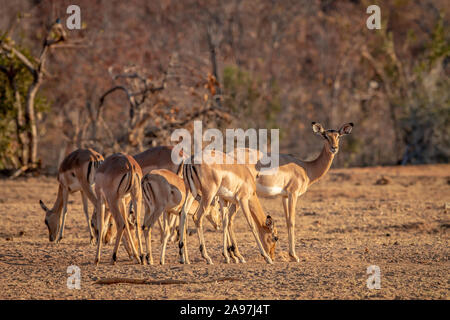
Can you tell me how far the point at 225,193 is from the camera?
8195mm

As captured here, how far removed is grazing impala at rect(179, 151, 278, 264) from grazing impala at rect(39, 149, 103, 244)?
2200 millimetres

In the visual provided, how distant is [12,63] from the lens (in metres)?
16.2

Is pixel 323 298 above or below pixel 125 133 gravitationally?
below

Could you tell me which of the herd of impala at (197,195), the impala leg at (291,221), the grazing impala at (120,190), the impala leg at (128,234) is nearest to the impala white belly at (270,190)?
the herd of impala at (197,195)

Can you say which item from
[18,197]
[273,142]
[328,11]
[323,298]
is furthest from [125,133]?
[328,11]

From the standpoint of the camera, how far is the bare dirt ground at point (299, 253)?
6.25 meters

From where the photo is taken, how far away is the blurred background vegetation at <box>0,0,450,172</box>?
16.2 metres

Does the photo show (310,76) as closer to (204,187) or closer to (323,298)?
(204,187)

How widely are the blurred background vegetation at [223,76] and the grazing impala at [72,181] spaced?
508cm

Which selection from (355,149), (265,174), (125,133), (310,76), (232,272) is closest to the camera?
(232,272)

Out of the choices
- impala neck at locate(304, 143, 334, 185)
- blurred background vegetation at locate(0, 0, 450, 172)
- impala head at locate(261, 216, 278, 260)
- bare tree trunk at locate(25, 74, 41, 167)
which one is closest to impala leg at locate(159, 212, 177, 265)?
impala head at locate(261, 216, 278, 260)

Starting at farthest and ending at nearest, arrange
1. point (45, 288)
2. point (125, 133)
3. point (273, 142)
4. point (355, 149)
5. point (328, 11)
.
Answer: point (328, 11) < point (355, 149) < point (273, 142) < point (125, 133) < point (45, 288)

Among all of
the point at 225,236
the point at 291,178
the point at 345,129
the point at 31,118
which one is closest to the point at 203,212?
the point at 225,236

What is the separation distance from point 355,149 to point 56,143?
34.7ft
